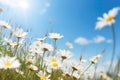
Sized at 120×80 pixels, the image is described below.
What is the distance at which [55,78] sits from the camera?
11.1ft

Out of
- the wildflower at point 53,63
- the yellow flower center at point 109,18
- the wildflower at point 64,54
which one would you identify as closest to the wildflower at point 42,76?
the wildflower at point 53,63

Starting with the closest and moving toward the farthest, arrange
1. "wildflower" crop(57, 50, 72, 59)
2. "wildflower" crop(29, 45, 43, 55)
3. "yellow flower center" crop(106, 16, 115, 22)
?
"yellow flower center" crop(106, 16, 115, 22) → "wildflower" crop(57, 50, 72, 59) → "wildflower" crop(29, 45, 43, 55)

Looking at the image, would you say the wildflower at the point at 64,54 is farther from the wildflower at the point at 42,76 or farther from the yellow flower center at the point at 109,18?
the yellow flower center at the point at 109,18

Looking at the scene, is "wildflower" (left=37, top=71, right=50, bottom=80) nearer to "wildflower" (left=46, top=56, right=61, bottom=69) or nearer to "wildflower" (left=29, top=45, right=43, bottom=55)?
"wildflower" (left=46, top=56, right=61, bottom=69)

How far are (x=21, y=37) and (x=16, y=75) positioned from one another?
41cm

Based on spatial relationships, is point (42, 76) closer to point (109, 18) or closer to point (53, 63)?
point (53, 63)

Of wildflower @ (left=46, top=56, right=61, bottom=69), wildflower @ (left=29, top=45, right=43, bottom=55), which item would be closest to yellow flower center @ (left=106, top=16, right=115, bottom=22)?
wildflower @ (left=46, top=56, right=61, bottom=69)

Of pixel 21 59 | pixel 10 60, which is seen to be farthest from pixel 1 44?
pixel 10 60

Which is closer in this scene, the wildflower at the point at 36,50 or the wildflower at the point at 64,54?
the wildflower at the point at 64,54

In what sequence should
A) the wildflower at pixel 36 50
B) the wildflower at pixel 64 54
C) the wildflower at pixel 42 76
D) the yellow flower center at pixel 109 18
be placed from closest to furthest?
the yellow flower center at pixel 109 18, the wildflower at pixel 42 76, the wildflower at pixel 64 54, the wildflower at pixel 36 50

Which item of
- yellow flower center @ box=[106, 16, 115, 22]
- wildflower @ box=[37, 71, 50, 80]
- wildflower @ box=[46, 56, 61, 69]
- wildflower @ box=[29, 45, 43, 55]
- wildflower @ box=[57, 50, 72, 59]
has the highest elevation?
wildflower @ box=[29, 45, 43, 55]

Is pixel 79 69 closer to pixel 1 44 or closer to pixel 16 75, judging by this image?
pixel 16 75

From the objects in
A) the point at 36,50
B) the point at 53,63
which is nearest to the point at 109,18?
the point at 53,63

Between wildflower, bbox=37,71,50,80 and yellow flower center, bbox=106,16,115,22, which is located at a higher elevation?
yellow flower center, bbox=106,16,115,22
